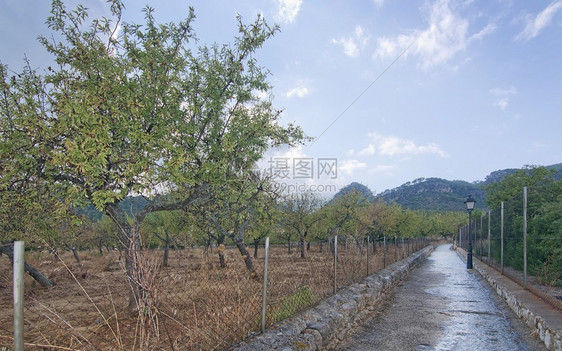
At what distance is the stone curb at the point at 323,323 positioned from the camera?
432 cm

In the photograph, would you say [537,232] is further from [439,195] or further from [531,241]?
[439,195]

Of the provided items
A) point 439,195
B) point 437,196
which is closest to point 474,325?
point 437,196

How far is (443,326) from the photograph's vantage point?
258 inches

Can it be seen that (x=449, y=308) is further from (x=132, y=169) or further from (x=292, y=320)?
(x=132, y=169)

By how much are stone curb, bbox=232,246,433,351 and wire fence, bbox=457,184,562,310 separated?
11.7ft

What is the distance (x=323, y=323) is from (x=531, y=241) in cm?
859

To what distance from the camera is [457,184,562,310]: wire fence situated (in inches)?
334

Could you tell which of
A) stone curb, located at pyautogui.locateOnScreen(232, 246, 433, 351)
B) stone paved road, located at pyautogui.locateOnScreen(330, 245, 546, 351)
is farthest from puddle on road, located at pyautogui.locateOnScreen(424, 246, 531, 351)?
Answer: stone curb, located at pyautogui.locateOnScreen(232, 246, 433, 351)

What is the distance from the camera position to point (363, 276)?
10.6m

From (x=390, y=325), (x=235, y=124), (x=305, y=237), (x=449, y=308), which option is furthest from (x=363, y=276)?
(x=305, y=237)

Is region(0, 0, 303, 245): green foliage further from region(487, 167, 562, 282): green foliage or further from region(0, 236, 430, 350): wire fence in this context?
region(487, 167, 562, 282): green foliage

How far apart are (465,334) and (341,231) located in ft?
98.9

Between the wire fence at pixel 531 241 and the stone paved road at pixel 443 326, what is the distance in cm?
113

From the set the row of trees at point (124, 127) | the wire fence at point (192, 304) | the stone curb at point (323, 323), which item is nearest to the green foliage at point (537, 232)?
the stone curb at point (323, 323)
